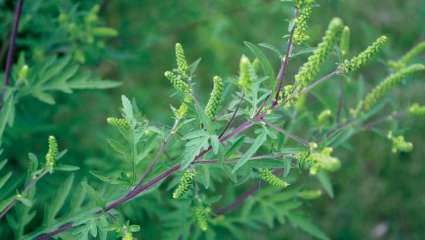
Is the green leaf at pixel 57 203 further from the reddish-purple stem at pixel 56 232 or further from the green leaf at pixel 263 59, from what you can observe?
the green leaf at pixel 263 59

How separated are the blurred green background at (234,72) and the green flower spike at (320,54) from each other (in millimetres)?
1571

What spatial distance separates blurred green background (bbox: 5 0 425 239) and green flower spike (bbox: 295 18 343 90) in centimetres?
157

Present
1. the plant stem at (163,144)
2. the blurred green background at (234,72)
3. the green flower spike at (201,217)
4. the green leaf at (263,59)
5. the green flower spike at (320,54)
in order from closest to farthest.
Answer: the green flower spike at (320,54), the green leaf at (263,59), the plant stem at (163,144), the green flower spike at (201,217), the blurred green background at (234,72)

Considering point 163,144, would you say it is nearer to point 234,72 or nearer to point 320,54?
point 320,54

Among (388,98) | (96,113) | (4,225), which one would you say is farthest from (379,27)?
(4,225)

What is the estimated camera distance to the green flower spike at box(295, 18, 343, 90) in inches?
64.0

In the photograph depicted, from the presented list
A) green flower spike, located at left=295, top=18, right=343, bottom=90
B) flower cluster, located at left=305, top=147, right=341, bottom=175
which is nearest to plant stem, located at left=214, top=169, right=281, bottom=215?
flower cluster, located at left=305, top=147, right=341, bottom=175

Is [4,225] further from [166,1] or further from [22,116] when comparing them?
[166,1]

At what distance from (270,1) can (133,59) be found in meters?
1.27

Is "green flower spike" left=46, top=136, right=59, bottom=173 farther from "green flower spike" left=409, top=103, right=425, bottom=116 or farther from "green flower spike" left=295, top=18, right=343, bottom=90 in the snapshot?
"green flower spike" left=409, top=103, right=425, bottom=116

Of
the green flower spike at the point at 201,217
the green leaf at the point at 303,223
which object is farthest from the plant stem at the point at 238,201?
the green flower spike at the point at 201,217

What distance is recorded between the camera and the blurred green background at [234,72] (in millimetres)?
3760

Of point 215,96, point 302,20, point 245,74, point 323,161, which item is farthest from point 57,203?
point 302,20

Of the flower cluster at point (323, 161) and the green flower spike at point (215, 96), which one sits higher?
the green flower spike at point (215, 96)
